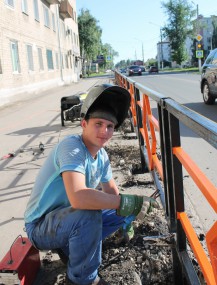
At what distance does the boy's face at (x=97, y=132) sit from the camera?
2230 mm

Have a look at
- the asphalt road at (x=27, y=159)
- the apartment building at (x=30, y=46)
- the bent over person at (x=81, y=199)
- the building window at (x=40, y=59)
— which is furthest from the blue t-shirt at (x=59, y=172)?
the building window at (x=40, y=59)

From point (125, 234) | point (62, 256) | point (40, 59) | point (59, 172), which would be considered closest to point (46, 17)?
point (40, 59)

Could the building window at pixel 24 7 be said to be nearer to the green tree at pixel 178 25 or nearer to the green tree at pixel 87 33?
the green tree at pixel 87 33

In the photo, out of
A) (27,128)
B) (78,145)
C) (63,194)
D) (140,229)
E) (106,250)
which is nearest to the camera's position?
(78,145)

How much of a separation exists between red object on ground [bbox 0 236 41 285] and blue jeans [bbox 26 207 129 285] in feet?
0.52

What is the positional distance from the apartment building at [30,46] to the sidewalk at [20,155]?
4.55 m

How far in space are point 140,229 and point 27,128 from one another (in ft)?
20.8

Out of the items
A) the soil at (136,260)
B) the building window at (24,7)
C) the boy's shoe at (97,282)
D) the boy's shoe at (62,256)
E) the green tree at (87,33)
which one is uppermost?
the green tree at (87,33)

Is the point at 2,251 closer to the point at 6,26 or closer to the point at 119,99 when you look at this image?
the point at 119,99

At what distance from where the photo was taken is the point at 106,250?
2830 millimetres

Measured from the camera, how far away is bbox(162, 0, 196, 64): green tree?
68.4 m

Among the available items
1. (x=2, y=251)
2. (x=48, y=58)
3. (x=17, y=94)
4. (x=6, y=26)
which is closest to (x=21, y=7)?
(x=6, y=26)

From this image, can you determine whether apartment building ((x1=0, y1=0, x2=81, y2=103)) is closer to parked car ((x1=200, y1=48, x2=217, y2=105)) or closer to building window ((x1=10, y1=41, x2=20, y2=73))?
building window ((x1=10, y1=41, x2=20, y2=73))

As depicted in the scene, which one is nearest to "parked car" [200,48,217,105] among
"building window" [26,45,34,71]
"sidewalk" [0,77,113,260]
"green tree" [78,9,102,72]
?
"sidewalk" [0,77,113,260]
